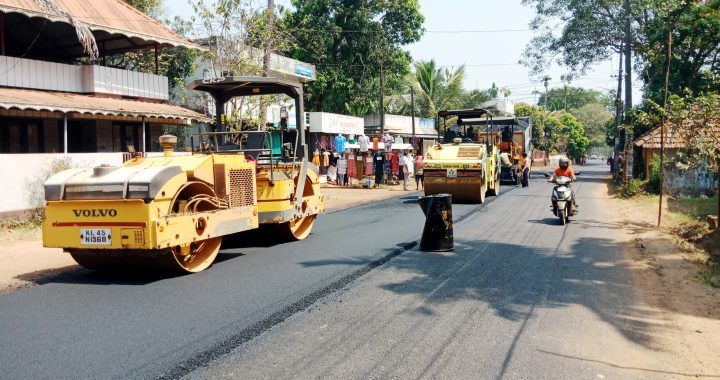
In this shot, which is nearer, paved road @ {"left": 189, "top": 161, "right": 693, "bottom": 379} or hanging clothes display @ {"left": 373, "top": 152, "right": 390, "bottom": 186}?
paved road @ {"left": 189, "top": 161, "right": 693, "bottom": 379}

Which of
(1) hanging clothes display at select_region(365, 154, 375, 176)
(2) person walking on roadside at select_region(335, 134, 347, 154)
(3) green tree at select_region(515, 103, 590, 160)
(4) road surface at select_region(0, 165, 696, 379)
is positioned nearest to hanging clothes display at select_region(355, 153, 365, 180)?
(1) hanging clothes display at select_region(365, 154, 375, 176)

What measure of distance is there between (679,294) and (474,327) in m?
3.17

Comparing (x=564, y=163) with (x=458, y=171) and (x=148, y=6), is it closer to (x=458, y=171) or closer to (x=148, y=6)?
(x=458, y=171)

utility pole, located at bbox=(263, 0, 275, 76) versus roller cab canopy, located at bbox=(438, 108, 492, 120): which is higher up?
utility pole, located at bbox=(263, 0, 275, 76)

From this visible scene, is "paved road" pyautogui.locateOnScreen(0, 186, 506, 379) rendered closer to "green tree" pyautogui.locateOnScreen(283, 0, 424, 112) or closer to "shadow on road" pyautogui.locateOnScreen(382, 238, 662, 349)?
"shadow on road" pyautogui.locateOnScreen(382, 238, 662, 349)

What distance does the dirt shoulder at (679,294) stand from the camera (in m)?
5.18

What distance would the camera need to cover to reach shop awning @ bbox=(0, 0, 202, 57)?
17.2 meters

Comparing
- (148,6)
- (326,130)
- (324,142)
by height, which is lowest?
(324,142)

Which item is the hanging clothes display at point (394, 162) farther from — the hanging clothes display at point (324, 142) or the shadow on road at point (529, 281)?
the shadow on road at point (529, 281)

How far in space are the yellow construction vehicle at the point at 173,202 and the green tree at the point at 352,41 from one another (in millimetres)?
→ 28326

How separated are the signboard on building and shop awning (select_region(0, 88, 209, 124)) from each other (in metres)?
11.7

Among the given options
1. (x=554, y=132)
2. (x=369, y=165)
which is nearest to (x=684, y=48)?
(x=369, y=165)

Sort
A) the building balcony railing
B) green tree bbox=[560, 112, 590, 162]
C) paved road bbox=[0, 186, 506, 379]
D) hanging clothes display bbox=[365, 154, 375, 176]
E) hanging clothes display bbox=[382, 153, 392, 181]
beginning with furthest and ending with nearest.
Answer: green tree bbox=[560, 112, 590, 162] → hanging clothes display bbox=[382, 153, 392, 181] → hanging clothes display bbox=[365, 154, 375, 176] → the building balcony railing → paved road bbox=[0, 186, 506, 379]

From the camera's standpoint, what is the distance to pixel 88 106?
15953 mm
